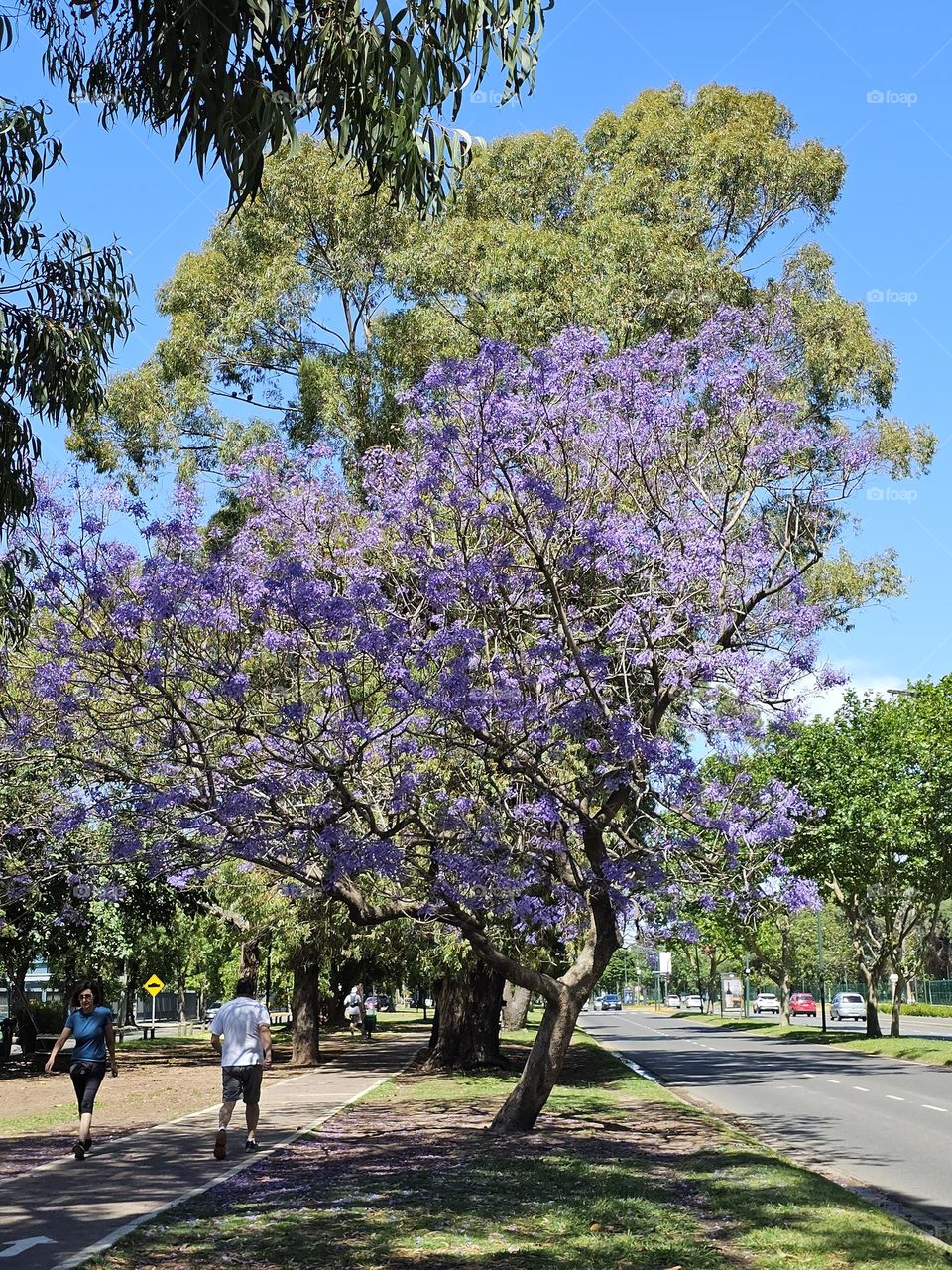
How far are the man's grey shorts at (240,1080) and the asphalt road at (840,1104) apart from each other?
578cm

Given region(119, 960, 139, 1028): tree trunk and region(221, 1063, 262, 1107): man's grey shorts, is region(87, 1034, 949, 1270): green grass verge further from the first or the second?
region(119, 960, 139, 1028): tree trunk

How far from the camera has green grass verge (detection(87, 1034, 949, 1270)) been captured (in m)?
7.79

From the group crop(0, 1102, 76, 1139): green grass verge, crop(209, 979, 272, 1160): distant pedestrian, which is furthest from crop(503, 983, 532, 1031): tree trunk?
crop(209, 979, 272, 1160): distant pedestrian

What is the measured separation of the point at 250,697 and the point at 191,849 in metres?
1.65

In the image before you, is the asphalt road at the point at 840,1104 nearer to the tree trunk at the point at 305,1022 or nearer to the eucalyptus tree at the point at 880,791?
the eucalyptus tree at the point at 880,791

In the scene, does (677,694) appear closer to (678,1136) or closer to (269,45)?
(678,1136)

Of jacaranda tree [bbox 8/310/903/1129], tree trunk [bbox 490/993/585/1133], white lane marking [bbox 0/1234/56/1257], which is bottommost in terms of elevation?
white lane marking [bbox 0/1234/56/1257]

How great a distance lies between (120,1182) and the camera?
442 inches

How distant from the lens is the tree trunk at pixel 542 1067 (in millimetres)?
13852

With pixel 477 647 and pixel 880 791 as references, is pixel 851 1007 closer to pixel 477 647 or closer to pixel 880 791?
pixel 880 791

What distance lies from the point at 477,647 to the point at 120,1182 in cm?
549

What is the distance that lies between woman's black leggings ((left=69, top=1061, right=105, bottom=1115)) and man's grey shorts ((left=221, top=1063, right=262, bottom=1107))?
1230 mm

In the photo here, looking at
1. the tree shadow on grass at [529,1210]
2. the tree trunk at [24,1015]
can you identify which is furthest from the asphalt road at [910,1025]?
the tree shadow on grass at [529,1210]

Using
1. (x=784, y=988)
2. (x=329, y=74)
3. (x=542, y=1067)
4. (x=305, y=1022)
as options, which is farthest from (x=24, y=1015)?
(x=329, y=74)
